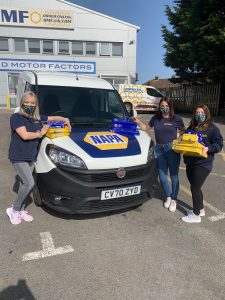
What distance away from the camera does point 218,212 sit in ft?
14.7

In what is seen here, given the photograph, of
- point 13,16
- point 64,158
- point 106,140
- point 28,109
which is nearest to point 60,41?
point 13,16

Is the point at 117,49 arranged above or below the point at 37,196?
above

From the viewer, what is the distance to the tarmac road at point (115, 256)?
2.73m

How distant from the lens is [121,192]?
3.74 m

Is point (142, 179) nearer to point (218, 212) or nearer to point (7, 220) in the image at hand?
point (218, 212)

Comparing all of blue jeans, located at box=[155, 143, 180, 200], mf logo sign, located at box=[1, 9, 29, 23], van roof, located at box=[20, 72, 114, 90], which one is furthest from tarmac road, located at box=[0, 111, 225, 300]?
mf logo sign, located at box=[1, 9, 29, 23]

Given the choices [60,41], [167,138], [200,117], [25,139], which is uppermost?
[60,41]

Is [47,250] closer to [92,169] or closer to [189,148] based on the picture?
[92,169]

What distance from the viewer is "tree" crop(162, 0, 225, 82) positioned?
15531 millimetres

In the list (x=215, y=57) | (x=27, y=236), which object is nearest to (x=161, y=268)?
(x=27, y=236)

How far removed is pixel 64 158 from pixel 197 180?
1.86m

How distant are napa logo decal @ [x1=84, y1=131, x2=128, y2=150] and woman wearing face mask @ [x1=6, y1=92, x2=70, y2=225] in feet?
2.01

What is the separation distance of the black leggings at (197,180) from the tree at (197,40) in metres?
12.7

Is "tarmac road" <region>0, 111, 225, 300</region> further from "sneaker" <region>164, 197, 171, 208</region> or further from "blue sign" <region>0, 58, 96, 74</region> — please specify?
"blue sign" <region>0, 58, 96, 74</region>
